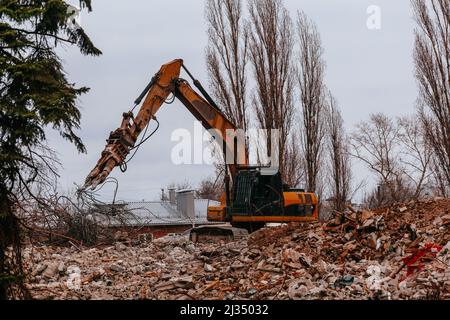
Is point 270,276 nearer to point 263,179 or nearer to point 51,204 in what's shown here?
point 51,204

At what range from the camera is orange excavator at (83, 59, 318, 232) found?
56.7 ft

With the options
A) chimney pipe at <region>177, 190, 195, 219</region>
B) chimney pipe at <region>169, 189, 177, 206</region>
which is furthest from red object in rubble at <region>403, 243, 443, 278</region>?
chimney pipe at <region>169, 189, 177, 206</region>

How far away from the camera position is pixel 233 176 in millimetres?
18672

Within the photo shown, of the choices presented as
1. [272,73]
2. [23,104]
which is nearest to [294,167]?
[272,73]

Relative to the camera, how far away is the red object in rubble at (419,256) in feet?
32.2

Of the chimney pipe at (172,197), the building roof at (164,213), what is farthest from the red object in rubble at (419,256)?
the chimney pipe at (172,197)

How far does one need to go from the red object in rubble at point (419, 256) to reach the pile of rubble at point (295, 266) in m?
0.01

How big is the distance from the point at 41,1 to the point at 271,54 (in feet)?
61.7

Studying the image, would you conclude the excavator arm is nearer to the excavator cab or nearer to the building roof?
the excavator cab

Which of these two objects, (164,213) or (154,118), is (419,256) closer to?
(154,118)

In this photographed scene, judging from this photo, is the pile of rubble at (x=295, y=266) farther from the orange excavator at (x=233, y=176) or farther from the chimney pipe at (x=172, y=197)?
the chimney pipe at (x=172, y=197)

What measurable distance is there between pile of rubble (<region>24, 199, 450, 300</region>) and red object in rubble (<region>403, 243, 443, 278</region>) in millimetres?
15

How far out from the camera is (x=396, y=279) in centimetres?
959
